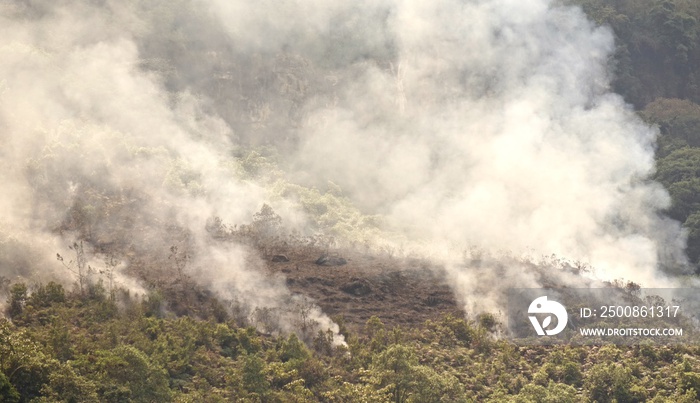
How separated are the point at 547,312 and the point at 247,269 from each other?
66.8 feet

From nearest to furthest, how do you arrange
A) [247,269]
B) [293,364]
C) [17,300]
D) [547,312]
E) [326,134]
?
[293,364] < [17,300] < [547,312] < [247,269] < [326,134]

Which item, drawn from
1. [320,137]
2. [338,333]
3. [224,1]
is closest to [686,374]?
[338,333]

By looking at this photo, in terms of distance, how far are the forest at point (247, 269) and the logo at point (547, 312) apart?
2785mm

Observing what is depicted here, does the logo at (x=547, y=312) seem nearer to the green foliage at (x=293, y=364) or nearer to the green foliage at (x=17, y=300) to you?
the green foliage at (x=293, y=364)

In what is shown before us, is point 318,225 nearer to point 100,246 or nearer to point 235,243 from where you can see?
point 235,243

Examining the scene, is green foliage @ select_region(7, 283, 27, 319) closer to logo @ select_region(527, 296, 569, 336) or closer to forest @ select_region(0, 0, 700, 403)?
forest @ select_region(0, 0, 700, 403)

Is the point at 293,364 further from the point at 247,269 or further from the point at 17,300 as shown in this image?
the point at 17,300

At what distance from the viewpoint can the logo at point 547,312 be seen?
70.9 metres

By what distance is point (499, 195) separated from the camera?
9388 centimetres

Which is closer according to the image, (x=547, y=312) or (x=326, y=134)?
(x=547, y=312)

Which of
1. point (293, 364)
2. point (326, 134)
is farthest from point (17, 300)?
point (326, 134)

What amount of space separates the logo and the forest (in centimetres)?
278

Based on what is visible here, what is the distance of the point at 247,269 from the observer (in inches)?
2948

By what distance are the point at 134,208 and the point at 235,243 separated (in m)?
8.88
